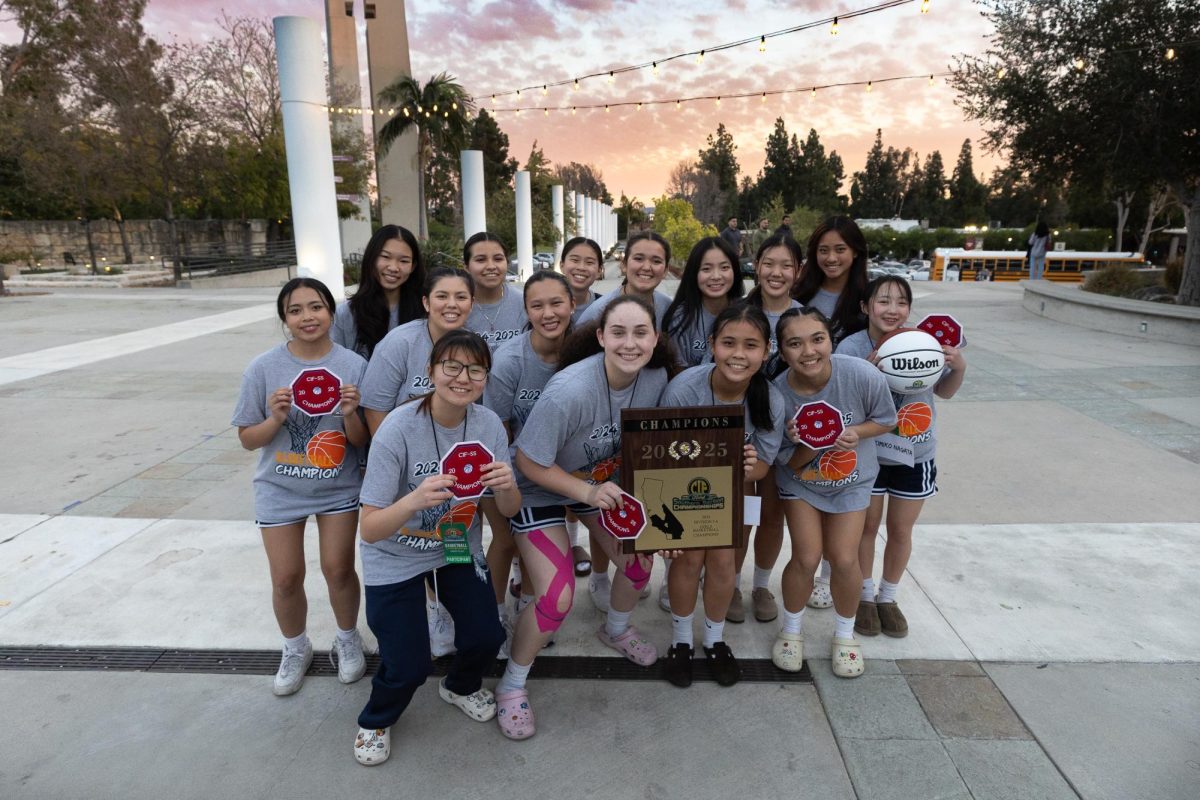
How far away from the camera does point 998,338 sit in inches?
471

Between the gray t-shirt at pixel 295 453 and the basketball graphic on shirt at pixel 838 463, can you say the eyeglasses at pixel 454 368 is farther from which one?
the basketball graphic on shirt at pixel 838 463

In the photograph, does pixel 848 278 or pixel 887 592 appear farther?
pixel 848 278

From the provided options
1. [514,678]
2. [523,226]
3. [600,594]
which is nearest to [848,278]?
[600,594]

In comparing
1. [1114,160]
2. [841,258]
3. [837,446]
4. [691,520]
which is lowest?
[691,520]

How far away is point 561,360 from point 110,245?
34.9m

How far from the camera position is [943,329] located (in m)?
3.21

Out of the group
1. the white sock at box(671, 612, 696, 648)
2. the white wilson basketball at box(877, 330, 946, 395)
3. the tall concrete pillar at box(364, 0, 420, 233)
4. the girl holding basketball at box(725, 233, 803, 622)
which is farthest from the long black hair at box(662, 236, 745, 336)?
the tall concrete pillar at box(364, 0, 420, 233)

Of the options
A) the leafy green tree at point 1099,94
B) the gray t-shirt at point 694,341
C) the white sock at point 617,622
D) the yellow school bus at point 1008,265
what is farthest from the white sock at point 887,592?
the yellow school bus at point 1008,265

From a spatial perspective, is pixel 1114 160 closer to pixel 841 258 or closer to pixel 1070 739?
pixel 841 258

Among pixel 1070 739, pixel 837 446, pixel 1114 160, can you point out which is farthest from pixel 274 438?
pixel 1114 160

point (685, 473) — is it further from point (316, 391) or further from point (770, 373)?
point (316, 391)

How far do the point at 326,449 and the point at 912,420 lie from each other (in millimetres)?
2593

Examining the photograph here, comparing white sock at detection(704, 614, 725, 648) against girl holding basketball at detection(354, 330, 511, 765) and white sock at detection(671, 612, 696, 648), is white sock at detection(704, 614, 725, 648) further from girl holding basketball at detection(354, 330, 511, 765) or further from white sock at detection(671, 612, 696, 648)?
girl holding basketball at detection(354, 330, 511, 765)

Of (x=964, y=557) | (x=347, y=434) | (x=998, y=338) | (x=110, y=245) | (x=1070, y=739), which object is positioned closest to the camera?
(x=1070, y=739)
